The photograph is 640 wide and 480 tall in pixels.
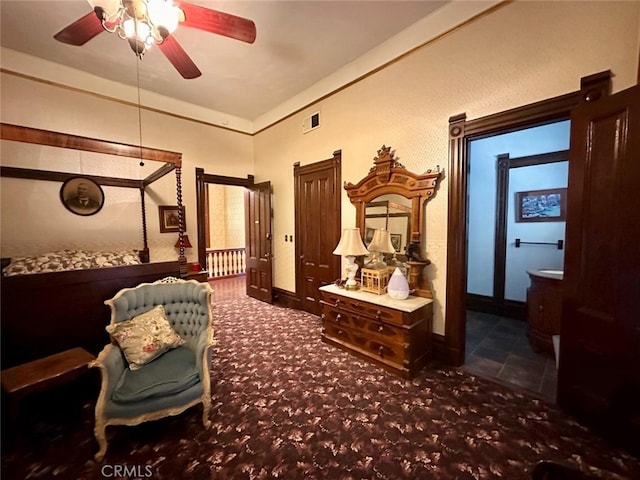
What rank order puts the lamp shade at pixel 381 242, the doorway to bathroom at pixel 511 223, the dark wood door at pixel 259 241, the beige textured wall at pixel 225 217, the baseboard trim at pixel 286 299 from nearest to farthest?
the lamp shade at pixel 381 242, the doorway to bathroom at pixel 511 223, the baseboard trim at pixel 286 299, the dark wood door at pixel 259 241, the beige textured wall at pixel 225 217

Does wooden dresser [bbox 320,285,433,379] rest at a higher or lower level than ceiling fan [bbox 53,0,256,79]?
lower

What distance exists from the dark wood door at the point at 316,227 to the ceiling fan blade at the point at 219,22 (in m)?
1.98

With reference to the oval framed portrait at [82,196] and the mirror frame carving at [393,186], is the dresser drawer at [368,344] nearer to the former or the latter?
the mirror frame carving at [393,186]

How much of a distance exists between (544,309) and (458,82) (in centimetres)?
269

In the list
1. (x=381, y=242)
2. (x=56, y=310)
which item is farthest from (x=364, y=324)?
(x=56, y=310)

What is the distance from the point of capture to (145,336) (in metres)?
2.04

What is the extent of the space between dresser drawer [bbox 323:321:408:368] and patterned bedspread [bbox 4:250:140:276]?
2.47 metres

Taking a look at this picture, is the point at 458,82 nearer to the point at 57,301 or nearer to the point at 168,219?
the point at 57,301

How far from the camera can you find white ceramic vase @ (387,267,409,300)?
2734mm

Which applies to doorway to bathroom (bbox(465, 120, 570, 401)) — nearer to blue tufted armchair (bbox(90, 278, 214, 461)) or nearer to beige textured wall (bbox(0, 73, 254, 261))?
blue tufted armchair (bbox(90, 278, 214, 461))

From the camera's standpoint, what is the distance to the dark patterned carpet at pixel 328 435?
1.58m

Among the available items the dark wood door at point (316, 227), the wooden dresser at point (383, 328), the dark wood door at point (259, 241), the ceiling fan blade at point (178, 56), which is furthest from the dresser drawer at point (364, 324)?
the ceiling fan blade at point (178, 56)

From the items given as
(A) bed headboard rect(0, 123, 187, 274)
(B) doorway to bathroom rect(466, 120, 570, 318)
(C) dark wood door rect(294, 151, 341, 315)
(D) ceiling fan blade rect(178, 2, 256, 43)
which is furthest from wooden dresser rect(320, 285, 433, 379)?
(D) ceiling fan blade rect(178, 2, 256, 43)

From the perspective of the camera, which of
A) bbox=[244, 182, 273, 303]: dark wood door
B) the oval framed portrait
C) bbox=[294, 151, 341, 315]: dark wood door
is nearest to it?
the oval framed portrait
